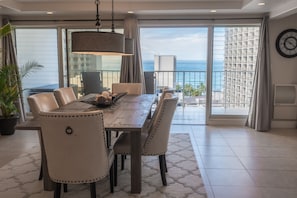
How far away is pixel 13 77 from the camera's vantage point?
5398 millimetres

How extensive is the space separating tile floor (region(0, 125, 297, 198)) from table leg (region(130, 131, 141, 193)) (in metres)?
0.75

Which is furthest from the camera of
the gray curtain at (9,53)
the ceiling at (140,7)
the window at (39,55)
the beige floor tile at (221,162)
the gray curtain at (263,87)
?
the window at (39,55)

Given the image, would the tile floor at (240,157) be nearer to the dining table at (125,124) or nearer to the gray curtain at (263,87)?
the gray curtain at (263,87)

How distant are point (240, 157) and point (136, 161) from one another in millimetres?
1857

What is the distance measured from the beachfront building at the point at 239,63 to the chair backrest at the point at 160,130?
3496 mm

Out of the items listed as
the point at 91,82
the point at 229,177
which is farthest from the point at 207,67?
the point at 229,177

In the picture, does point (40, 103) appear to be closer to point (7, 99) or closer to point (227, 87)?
point (7, 99)

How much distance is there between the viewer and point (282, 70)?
568 centimetres

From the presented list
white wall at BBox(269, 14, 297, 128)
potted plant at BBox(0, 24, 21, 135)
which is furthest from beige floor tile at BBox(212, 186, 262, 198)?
potted plant at BBox(0, 24, 21, 135)

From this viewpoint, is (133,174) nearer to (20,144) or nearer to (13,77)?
(20,144)

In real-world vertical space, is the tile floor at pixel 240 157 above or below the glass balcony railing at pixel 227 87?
below

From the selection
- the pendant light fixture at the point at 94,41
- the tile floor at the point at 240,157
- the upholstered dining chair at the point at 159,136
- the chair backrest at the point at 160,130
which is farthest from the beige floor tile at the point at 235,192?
the pendant light fixture at the point at 94,41

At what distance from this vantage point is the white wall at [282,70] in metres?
5.55

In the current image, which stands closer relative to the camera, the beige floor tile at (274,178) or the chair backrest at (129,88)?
the beige floor tile at (274,178)
